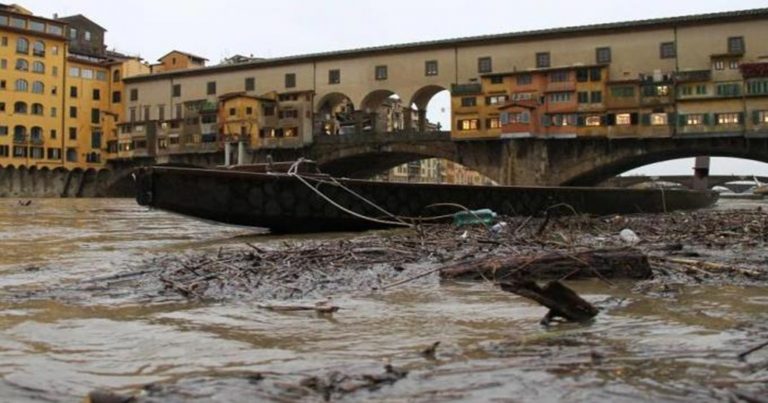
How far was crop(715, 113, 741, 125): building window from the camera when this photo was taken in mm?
46344

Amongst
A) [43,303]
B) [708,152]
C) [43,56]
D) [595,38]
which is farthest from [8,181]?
[43,303]

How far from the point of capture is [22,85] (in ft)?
237

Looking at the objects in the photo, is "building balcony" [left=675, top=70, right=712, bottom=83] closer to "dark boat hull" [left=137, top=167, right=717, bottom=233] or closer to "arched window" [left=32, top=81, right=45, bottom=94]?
"dark boat hull" [left=137, top=167, right=717, bottom=233]

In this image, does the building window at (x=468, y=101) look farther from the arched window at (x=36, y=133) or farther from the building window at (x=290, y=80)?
the arched window at (x=36, y=133)

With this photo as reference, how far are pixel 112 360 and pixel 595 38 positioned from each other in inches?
2098

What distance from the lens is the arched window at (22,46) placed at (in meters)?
72.5

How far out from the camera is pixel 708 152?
48406 millimetres

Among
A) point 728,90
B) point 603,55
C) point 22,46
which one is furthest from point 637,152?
point 22,46

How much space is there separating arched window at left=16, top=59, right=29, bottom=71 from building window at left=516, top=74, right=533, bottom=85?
178 ft

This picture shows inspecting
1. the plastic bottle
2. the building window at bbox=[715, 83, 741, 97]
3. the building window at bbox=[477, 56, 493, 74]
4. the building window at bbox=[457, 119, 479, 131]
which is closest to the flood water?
the plastic bottle

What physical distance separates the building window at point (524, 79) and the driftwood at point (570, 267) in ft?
155

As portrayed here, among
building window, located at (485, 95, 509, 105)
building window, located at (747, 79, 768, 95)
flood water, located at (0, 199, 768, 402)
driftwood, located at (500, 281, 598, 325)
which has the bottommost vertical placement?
flood water, located at (0, 199, 768, 402)

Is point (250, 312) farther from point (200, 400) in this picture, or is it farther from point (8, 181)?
point (8, 181)

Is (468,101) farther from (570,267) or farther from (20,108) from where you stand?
(20,108)
